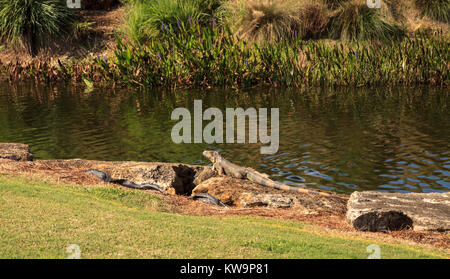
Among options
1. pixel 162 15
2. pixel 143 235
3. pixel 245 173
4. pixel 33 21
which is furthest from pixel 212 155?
pixel 33 21

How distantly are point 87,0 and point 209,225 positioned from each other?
2911 cm

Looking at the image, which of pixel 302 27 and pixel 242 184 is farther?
pixel 302 27

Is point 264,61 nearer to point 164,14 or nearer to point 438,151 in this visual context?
point 164,14

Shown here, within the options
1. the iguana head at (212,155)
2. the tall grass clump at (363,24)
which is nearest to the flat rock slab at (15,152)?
the iguana head at (212,155)

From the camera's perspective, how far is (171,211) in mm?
8320

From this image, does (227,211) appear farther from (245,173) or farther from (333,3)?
(333,3)

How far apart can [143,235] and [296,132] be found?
29.4ft

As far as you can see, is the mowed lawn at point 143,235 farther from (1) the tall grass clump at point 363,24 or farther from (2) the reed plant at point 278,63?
(1) the tall grass clump at point 363,24

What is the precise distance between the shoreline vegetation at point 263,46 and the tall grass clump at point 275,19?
42 millimetres

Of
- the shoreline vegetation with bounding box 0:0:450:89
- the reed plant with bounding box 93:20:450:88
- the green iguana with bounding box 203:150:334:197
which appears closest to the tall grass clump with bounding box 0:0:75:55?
the shoreline vegetation with bounding box 0:0:450:89

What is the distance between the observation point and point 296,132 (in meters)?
14.7

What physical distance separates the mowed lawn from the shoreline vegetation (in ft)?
47.2

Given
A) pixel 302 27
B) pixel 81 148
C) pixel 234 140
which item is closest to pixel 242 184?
pixel 234 140

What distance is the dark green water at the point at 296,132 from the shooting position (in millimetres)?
11539
